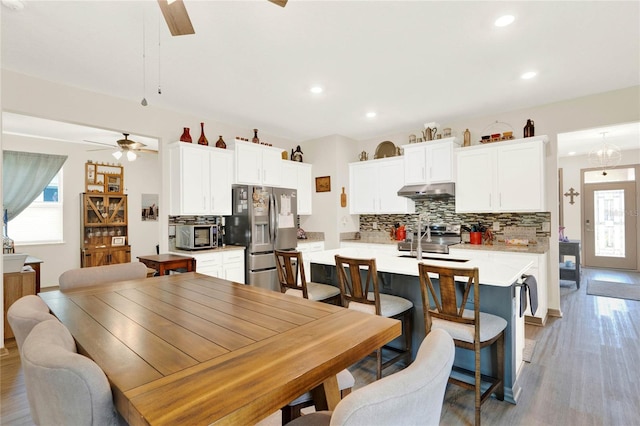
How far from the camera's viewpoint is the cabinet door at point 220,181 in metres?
4.39

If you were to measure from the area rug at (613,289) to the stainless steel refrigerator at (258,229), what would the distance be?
5.04 m

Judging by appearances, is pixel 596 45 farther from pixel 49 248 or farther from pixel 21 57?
pixel 49 248

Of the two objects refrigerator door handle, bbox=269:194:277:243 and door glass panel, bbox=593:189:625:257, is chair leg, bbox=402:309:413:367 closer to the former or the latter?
refrigerator door handle, bbox=269:194:277:243

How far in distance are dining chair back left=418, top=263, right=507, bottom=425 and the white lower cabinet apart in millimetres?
2853

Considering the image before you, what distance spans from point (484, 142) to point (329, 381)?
4.26m

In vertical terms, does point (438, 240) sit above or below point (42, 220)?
below

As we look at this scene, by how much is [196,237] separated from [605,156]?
7403 millimetres

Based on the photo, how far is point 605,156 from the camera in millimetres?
6090

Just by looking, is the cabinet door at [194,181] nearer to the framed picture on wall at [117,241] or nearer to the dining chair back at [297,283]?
the dining chair back at [297,283]

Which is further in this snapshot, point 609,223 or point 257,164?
point 609,223

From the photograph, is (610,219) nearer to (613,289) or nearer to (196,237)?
(613,289)

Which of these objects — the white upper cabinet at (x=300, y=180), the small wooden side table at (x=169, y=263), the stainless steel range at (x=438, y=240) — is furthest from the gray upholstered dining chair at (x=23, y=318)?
the white upper cabinet at (x=300, y=180)

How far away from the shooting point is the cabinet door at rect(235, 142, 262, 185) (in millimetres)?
4648

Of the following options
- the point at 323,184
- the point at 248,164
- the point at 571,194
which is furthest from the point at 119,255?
the point at 571,194
